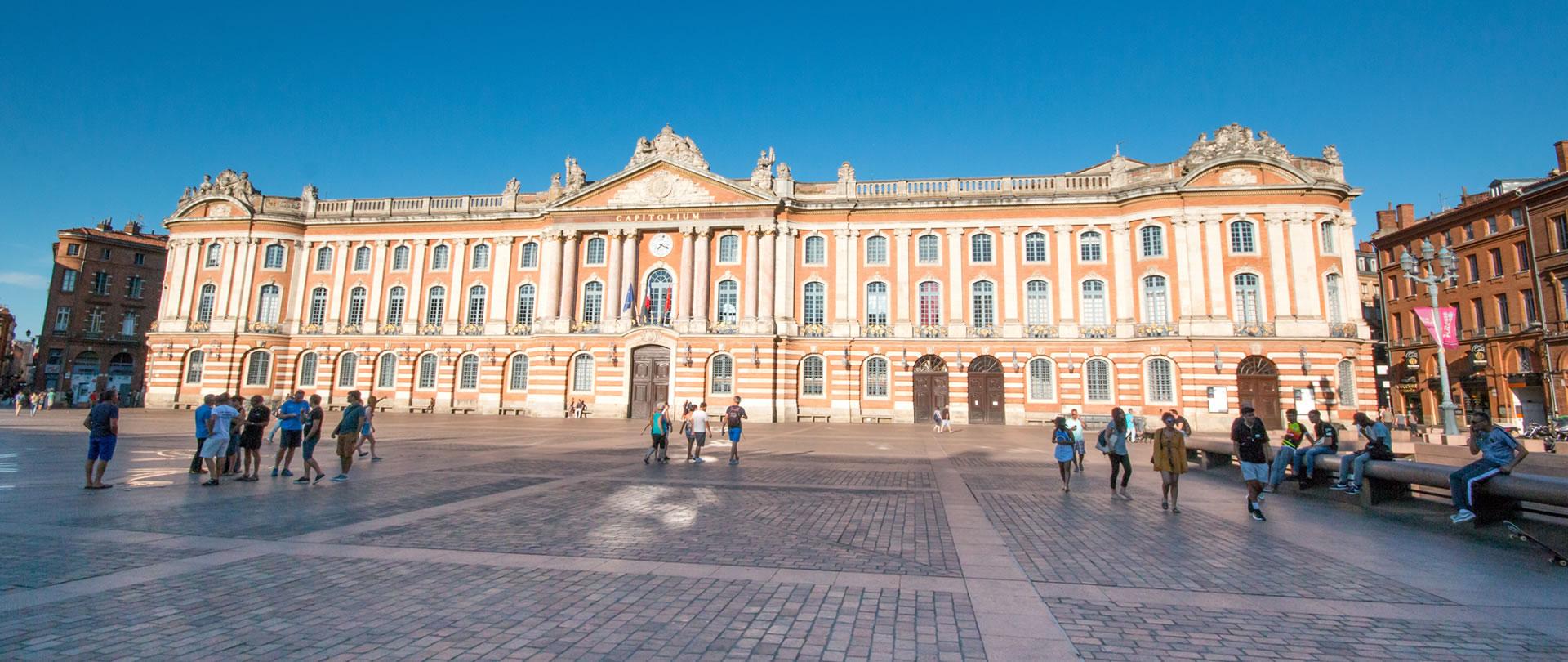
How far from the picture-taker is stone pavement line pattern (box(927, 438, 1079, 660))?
4.51 metres

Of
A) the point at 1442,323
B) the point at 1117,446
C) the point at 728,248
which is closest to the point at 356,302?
the point at 728,248

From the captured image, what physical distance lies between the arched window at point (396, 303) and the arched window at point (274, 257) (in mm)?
7634

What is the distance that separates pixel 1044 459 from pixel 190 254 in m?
51.8

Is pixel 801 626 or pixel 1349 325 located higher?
pixel 1349 325

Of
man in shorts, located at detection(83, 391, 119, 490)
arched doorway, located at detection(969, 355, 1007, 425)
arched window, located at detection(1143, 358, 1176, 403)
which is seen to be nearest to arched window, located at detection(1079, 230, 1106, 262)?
arched window, located at detection(1143, 358, 1176, 403)

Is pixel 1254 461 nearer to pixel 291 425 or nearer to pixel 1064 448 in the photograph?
pixel 1064 448

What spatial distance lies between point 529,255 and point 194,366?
2223 cm

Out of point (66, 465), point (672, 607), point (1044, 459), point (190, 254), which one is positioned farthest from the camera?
point (190, 254)

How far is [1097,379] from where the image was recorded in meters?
34.0

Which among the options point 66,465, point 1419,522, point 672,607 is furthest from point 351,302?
point 1419,522

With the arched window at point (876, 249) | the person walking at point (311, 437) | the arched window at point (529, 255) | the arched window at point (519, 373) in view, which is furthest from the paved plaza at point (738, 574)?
the arched window at point (529, 255)

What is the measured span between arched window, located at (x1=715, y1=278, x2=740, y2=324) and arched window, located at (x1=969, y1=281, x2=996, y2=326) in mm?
13106

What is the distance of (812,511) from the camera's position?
32.2 ft

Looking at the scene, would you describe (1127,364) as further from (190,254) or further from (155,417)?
(190,254)
